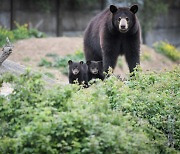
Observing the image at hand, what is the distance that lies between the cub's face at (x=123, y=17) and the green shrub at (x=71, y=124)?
401cm

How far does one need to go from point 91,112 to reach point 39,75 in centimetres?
71

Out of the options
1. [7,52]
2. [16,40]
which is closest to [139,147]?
[7,52]

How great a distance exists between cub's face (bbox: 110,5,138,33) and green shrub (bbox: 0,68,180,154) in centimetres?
401

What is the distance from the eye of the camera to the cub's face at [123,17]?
1126 centimetres

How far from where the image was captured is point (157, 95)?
7.78 meters

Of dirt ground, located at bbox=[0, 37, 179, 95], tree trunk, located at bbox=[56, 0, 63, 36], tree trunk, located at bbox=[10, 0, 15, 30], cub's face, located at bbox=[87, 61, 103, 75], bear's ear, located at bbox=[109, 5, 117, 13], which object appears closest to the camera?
bear's ear, located at bbox=[109, 5, 117, 13]

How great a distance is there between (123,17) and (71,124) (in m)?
5.76

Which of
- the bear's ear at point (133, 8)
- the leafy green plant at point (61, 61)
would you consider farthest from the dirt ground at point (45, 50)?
the bear's ear at point (133, 8)

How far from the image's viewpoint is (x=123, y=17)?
11336 millimetres

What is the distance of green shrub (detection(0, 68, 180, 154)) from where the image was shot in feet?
18.9

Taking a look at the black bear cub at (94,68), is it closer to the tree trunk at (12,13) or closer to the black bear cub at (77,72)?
the black bear cub at (77,72)

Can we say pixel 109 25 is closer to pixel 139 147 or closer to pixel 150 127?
pixel 150 127

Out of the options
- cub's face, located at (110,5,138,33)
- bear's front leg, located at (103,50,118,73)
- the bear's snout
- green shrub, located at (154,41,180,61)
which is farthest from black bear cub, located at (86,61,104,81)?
green shrub, located at (154,41,180,61)

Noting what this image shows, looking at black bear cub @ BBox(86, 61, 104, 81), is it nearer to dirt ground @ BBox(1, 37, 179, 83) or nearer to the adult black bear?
the adult black bear
